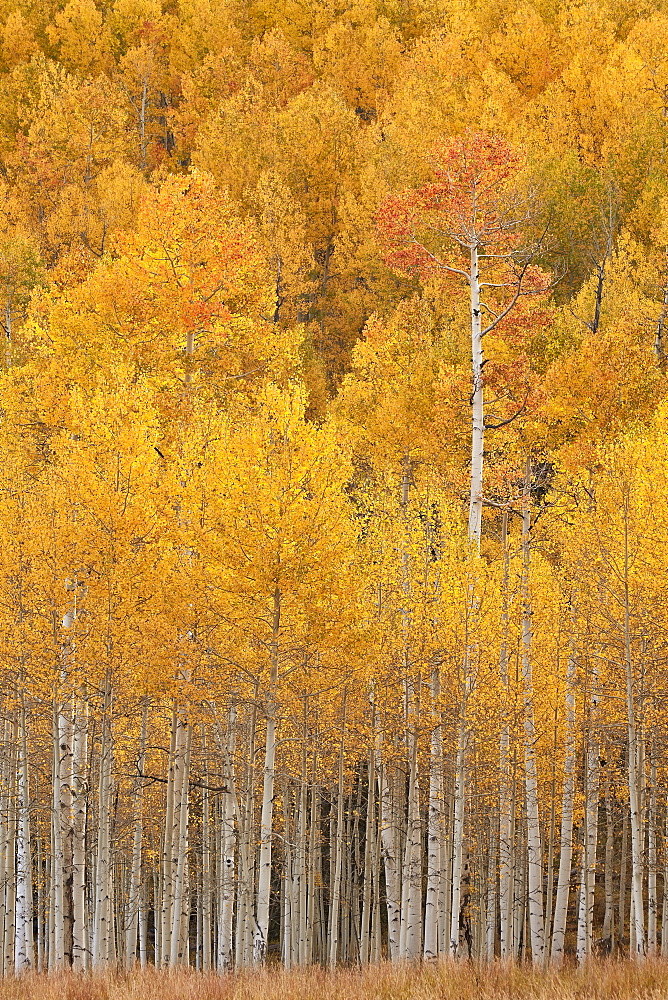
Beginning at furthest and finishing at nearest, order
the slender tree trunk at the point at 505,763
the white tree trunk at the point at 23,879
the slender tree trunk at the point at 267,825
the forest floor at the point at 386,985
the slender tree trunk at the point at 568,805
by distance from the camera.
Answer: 1. the slender tree trunk at the point at 568,805
2. the slender tree trunk at the point at 505,763
3. the white tree trunk at the point at 23,879
4. the slender tree trunk at the point at 267,825
5. the forest floor at the point at 386,985

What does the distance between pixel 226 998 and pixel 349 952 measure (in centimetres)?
2660

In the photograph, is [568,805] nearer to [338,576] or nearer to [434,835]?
[434,835]

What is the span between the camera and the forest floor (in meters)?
9.76

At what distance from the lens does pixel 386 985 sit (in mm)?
11180

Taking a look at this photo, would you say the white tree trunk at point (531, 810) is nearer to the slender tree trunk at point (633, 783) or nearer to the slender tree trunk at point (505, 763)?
the slender tree trunk at point (505, 763)

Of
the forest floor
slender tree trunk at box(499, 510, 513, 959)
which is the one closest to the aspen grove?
slender tree trunk at box(499, 510, 513, 959)

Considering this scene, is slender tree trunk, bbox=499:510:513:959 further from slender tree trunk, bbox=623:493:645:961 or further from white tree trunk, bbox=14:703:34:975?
white tree trunk, bbox=14:703:34:975

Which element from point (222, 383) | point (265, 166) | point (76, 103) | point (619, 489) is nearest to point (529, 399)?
point (619, 489)

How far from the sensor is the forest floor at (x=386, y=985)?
9.76 meters

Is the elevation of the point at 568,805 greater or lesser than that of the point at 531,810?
lesser

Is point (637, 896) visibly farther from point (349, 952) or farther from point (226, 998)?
point (349, 952)

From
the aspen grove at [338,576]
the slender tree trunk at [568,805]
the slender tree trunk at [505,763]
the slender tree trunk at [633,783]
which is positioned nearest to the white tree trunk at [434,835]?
the aspen grove at [338,576]

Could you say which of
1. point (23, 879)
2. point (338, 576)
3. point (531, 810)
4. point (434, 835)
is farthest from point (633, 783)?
point (23, 879)

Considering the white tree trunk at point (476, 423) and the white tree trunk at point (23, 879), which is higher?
the white tree trunk at point (476, 423)
